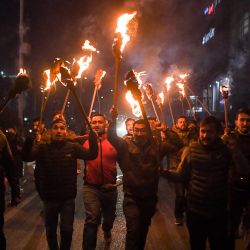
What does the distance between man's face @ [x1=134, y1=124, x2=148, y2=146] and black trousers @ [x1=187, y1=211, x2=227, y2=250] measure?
1243 millimetres

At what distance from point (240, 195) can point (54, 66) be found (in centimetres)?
344

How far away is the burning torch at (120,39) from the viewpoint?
5.16 meters

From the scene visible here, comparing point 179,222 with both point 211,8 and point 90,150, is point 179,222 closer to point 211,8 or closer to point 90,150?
point 90,150

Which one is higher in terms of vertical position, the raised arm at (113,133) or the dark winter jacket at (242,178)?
the raised arm at (113,133)

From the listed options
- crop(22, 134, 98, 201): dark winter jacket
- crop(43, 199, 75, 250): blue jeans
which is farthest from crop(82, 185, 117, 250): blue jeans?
crop(22, 134, 98, 201): dark winter jacket

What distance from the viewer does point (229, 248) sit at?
A: 15.6 feet

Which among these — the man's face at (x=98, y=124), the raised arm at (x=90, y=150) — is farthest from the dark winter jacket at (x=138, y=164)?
the man's face at (x=98, y=124)

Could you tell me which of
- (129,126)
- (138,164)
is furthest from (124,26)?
(129,126)

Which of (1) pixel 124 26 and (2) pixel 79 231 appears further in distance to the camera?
(2) pixel 79 231

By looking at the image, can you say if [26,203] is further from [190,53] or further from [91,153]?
[190,53]

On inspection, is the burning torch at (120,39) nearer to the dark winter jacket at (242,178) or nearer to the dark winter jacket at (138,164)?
the dark winter jacket at (138,164)

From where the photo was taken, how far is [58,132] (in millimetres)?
5699

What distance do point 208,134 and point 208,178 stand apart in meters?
0.51

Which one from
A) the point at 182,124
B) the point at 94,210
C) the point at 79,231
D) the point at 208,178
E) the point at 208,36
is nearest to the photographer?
the point at 208,178
